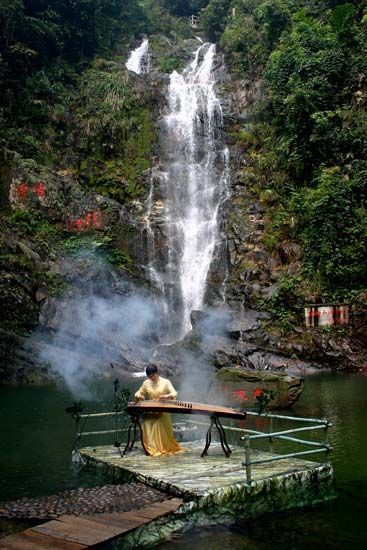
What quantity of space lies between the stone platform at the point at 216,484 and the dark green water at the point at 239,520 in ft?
0.51

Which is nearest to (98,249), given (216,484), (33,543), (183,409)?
(183,409)

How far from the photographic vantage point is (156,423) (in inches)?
321

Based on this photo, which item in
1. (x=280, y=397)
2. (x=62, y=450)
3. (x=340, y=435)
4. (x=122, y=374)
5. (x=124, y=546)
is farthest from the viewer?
(x=122, y=374)

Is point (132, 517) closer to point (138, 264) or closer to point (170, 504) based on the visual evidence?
point (170, 504)

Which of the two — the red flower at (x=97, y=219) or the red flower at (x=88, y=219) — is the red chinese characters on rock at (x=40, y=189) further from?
the red flower at (x=97, y=219)

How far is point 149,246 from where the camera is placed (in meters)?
28.5

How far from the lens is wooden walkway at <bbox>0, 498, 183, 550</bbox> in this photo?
5086 millimetres

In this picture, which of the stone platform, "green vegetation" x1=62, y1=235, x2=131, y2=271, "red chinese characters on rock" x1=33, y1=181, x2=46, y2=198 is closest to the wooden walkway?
the stone platform

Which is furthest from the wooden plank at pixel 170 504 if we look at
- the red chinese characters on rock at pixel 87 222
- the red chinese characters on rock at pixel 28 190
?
the red chinese characters on rock at pixel 28 190

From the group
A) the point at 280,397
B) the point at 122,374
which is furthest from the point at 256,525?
the point at 122,374

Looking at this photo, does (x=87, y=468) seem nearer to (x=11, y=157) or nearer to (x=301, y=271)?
(x=301, y=271)

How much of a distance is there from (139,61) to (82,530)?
39.6 meters

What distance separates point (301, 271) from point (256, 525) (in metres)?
19.7

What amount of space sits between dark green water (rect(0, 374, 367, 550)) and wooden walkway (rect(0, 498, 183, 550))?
40 cm
